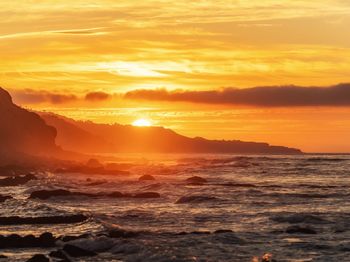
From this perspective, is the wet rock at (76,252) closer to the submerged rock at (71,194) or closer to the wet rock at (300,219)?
the wet rock at (300,219)

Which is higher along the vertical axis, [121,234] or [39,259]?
[39,259]

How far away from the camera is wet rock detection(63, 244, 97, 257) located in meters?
30.4

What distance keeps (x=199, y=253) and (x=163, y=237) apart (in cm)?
516

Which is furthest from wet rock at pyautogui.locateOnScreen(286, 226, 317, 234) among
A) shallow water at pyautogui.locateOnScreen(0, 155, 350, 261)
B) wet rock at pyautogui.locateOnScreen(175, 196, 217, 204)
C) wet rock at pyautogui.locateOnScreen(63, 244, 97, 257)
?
wet rock at pyautogui.locateOnScreen(175, 196, 217, 204)

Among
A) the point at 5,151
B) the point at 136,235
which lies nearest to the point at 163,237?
the point at 136,235

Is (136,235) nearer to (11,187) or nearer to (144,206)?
(144,206)

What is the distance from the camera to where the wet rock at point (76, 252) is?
30406 millimetres

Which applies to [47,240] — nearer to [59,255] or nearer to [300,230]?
[59,255]

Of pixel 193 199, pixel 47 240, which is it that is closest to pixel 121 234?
pixel 47 240

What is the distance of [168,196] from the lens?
214ft

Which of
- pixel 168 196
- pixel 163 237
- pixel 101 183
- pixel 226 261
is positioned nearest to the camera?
pixel 226 261

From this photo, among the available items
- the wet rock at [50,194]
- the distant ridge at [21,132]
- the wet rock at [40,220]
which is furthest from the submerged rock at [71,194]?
the distant ridge at [21,132]

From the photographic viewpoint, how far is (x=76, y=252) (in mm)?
30500

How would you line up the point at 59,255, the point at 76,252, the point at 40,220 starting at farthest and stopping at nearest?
the point at 40,220 < the point at 76,252 < the point at 59,255
